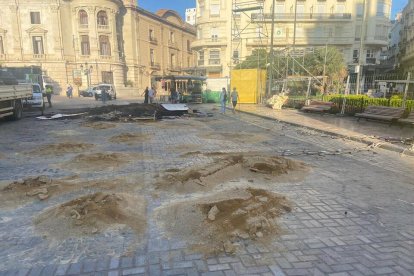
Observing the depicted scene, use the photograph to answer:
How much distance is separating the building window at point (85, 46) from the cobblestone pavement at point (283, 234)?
158 ft

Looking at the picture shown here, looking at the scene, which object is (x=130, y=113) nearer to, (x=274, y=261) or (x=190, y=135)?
(x=190, y=135)

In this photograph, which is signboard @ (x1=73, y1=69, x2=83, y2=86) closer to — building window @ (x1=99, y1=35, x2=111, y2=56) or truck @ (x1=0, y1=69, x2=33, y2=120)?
building window @ (x1=99, y1=35, x2=111, y2=56)

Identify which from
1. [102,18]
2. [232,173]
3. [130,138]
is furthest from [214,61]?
[232,173]

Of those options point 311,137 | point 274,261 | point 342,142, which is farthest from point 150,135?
point 274,261

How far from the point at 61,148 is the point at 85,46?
48.3 m

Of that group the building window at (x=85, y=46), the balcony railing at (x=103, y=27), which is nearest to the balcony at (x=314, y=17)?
the balcony railing at (x=103, y=27)

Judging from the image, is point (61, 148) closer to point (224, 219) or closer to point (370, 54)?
point (224, 219)

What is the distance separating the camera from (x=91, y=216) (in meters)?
4.27

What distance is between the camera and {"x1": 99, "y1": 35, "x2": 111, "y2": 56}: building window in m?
51.9

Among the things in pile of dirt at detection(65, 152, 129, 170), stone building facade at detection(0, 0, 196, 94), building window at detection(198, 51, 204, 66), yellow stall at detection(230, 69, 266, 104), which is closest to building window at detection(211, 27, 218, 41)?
building window at detection(198, 51, 204, 66)

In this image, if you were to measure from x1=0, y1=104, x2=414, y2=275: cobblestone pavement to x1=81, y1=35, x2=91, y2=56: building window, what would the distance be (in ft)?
158

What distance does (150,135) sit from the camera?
37.3ft

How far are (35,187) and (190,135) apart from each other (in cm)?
647

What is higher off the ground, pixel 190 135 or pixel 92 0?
pixel 92 0
